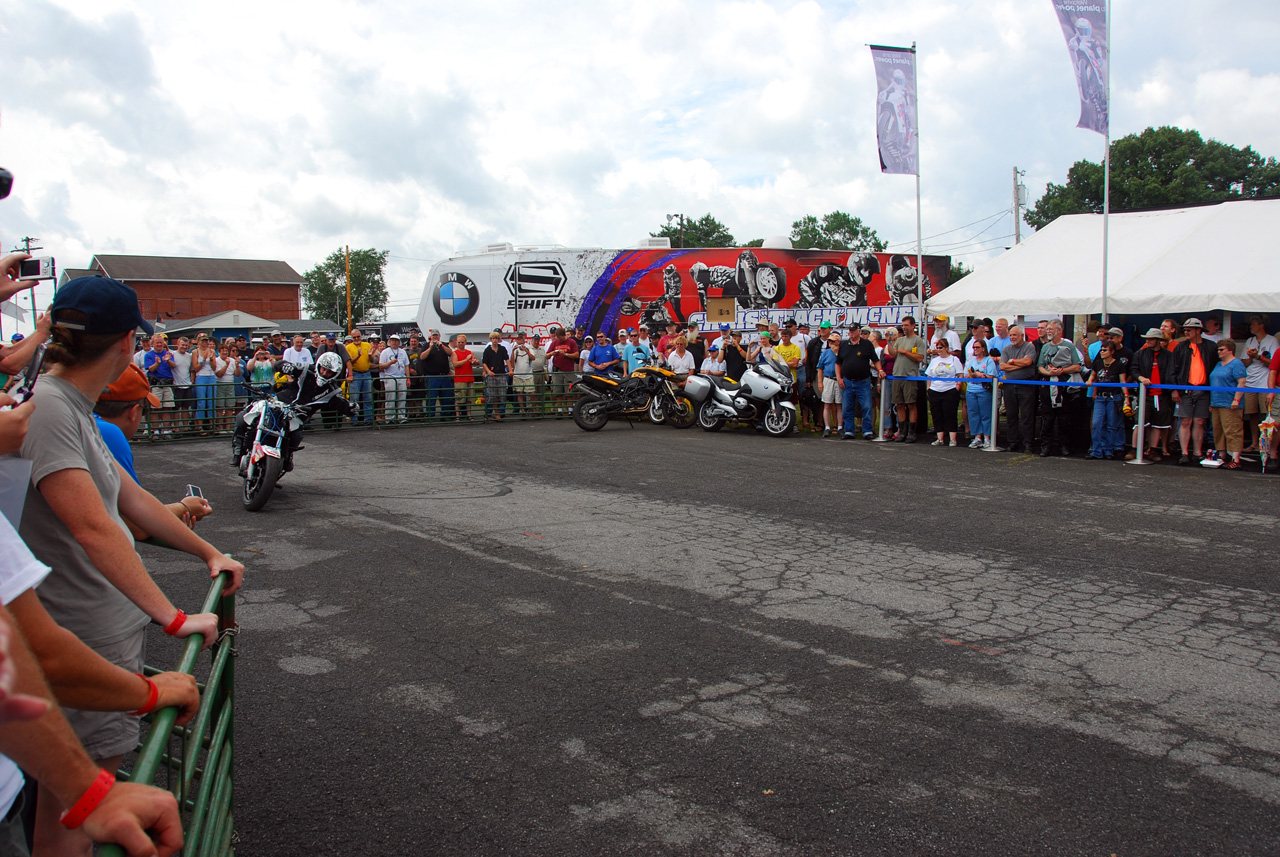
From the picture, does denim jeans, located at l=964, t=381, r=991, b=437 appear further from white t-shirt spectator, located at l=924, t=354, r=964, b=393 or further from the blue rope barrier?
white t-shirt spectator, located at l=924, t=354, r=964, b=393

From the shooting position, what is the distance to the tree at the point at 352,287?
111188mm

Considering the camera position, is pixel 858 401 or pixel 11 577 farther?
pixel 858 401

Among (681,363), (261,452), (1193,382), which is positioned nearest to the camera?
(261,452)

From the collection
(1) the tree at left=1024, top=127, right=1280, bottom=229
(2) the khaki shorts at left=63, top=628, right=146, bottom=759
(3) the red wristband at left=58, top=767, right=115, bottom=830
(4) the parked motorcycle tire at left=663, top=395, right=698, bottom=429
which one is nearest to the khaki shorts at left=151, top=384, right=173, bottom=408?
(4) the parked motorcycle tire at left=663, top=395, right=698, bottom=429

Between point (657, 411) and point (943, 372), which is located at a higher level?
point (943, 372)

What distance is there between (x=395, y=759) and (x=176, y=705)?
1.96 metres

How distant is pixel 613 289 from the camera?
23766 millimetres

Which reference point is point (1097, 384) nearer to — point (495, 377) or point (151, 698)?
point (495, 377)

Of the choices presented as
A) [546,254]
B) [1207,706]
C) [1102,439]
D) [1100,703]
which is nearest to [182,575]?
[1100,703]

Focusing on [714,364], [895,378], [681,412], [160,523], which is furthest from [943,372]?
[160,523]

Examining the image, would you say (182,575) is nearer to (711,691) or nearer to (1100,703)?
(711,691)

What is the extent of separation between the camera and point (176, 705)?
1885 mm

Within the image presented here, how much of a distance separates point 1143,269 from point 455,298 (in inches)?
624

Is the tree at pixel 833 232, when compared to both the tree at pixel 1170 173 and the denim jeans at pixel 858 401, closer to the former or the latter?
the tree at pixel 1170 173
